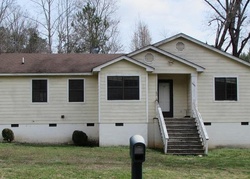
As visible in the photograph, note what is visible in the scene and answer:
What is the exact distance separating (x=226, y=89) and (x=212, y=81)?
85cm

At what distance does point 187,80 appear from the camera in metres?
20.8

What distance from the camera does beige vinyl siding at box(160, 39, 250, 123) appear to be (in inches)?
789

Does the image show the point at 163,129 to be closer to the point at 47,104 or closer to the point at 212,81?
the point at 212,81

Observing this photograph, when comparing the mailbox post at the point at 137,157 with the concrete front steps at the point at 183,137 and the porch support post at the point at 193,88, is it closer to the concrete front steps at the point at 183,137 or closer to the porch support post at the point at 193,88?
the concrete front steps at the point at 183,137

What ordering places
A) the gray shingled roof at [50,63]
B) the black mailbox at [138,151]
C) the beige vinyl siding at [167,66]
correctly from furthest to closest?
the gray shingled roof at [50,63] → the beige vinyl siding at [167,66] → the black mailbox at [138,151]

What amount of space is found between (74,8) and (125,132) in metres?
25.8

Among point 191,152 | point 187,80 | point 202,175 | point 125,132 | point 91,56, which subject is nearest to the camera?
point 202,175

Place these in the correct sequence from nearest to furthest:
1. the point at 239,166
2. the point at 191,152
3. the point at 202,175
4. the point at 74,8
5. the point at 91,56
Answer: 1. the point at 202,175
2. the point at 239,166
3. the point at 191,152
4. the point at 91,56
5. the point at 74,8

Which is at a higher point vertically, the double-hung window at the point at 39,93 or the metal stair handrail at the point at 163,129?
the double-hung window at the point at 39,93

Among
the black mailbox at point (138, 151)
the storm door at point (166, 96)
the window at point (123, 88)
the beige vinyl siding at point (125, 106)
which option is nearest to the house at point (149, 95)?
the storm door at point (166, 96)

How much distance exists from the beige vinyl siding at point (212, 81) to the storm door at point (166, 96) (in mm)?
1593

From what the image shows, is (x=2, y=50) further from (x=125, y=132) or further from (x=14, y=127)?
(x=125, y=132)

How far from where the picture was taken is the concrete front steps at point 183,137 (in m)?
16.6

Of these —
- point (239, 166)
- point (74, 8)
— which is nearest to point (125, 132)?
point (239, 166)
